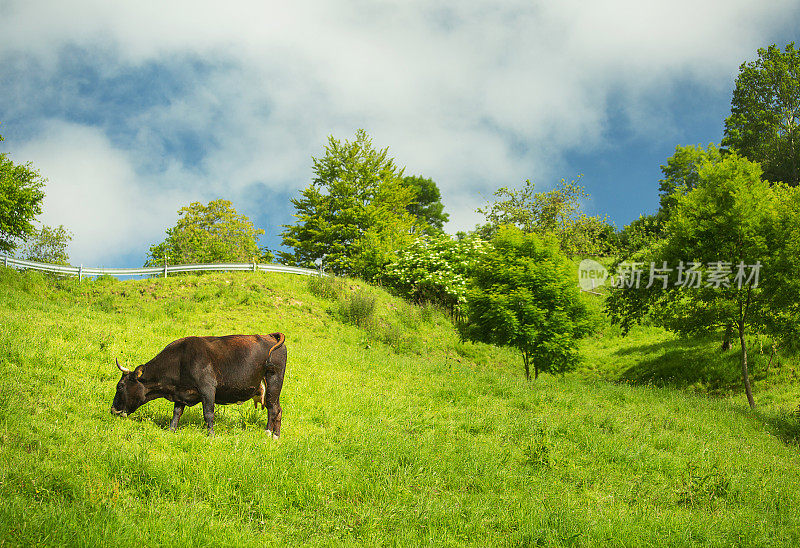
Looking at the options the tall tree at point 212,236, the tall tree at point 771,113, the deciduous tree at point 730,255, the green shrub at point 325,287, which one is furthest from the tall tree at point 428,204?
the deciduous tree at point 730,255

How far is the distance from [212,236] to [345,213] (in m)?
20.7

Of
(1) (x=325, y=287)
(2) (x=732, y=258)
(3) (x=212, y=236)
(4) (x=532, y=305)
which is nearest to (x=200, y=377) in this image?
(4) (x=532, y=305)

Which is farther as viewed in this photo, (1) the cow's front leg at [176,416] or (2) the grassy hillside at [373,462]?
(1) the cow's front leg at [176,416]

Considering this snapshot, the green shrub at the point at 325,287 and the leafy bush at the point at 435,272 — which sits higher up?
the leafy bush at the point at 435,272

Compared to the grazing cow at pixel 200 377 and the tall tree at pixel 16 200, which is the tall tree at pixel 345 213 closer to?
the tall tree at pixel 16 200

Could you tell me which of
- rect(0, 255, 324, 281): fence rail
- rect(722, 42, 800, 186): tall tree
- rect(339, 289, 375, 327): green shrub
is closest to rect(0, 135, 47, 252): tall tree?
rect(0, 255, 324, 281): fence rail

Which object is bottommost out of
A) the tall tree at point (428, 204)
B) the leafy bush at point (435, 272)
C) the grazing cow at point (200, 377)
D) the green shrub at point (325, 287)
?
the grazing cow at point (200, 377)

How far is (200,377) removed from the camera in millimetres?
8586

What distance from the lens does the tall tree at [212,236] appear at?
183 ft

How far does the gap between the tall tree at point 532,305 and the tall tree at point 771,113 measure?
137 feet

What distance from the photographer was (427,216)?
78.4 m

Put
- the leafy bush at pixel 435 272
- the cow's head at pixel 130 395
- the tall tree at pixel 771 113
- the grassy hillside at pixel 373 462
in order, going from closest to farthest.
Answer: the grassy hillside at pixel 373 462
the cow's head at pixel 130 395
the leafy bush at pixel 435 272
the tall tree at pixel 771 113

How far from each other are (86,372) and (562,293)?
689 inches

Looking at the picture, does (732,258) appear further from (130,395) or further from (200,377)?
(130,395)
